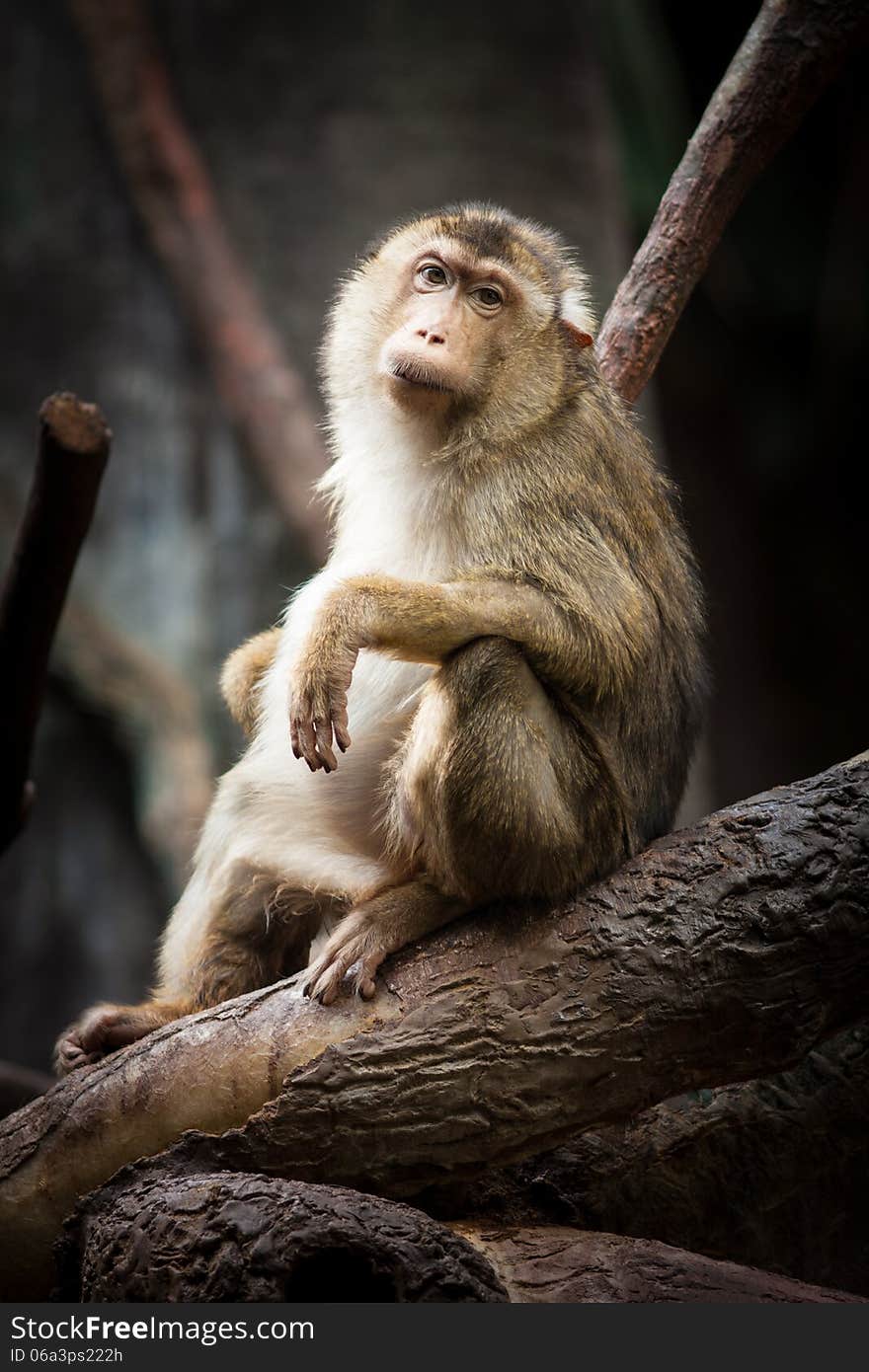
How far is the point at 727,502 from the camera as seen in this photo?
37.1ft

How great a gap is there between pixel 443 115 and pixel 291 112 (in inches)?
46.7

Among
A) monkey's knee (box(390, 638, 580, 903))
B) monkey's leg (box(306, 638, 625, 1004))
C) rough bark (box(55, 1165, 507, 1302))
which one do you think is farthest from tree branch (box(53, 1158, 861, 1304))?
monkey's knee (box(390, 638, 580, 903))

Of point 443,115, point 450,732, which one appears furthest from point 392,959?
point 443,115

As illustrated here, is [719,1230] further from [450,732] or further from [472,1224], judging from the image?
[450,732]

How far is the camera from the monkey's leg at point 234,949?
13.7 ft

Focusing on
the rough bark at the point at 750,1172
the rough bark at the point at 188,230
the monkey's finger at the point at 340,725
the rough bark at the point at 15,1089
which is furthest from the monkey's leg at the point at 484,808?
the rough bark at the point at 188,230

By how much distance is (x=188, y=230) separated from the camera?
9328 mm

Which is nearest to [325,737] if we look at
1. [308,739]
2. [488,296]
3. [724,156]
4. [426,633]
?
[308,739]

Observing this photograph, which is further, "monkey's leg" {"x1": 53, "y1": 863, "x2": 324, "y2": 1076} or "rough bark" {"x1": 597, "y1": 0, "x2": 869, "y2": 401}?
"rough bark" {"x1": 597, "y1": 0, "x2": 869, "y2": 401}

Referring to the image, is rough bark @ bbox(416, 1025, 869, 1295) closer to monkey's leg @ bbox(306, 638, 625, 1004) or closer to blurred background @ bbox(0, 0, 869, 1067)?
monkey's leg @ bbox(306, 638, 625, 1004)

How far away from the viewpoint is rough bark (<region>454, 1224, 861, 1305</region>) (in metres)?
3.18

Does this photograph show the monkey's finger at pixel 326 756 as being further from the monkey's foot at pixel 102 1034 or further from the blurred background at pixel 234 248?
the blurred background at pixel 234 248

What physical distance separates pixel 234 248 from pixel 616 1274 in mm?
8420

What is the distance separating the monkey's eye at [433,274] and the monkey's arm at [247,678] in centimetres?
131
